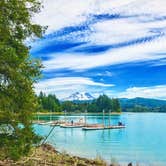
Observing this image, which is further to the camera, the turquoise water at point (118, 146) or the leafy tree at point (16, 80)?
the turquoise water at point (118, 146)

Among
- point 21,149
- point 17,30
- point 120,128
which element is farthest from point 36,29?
point 120,128

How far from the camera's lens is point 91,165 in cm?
2380

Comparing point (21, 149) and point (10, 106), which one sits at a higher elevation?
point (10, 106)

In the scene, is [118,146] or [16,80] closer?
[16,80]

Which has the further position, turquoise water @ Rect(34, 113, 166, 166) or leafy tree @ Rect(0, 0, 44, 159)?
turquoise water @ Rect(34, 113, 166, 166)

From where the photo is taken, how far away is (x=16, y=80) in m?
17.0

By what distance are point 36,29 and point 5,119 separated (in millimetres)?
3636

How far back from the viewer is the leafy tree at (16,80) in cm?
1666

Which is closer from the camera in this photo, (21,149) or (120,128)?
(21,149)

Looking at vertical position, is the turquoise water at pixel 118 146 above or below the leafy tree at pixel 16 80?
below

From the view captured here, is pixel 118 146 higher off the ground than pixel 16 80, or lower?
lower

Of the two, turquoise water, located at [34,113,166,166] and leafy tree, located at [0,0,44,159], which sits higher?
leafy tree, located at [0,0,44,159]

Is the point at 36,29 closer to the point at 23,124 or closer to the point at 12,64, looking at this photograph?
the point at 12,64

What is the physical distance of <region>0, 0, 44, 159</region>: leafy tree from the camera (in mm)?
16656
